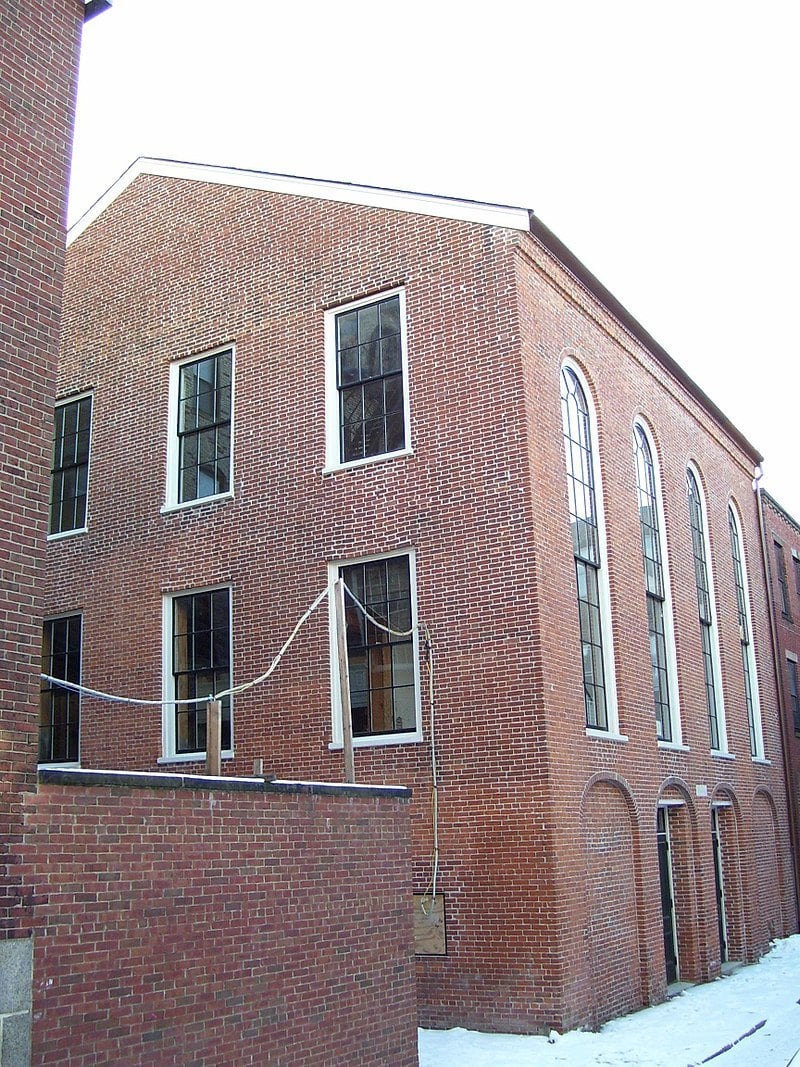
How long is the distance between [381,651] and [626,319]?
24.0 feet

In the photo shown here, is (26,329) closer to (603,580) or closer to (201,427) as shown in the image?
(201,427)

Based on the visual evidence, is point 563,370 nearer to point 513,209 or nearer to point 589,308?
point 589,308

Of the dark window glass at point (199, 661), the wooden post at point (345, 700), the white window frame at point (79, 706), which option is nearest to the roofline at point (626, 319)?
the wooden post at point (345, 700)

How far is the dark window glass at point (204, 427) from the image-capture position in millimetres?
17016

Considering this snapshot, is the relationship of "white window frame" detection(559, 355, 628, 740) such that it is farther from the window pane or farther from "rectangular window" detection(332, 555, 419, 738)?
the window pane

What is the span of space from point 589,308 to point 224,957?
1159 centimetres

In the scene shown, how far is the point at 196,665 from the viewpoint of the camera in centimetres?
1639

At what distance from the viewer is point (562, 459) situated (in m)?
15.1

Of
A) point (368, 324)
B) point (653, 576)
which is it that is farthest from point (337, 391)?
point (653, 576)

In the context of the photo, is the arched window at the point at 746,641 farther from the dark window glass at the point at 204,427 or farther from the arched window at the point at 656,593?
the dark window glass at the point at 204,427

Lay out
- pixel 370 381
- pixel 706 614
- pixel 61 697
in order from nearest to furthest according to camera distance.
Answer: pixel 370 381
pixel 61 697
pixel 706 614

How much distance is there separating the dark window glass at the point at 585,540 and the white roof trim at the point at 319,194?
258 centimetres

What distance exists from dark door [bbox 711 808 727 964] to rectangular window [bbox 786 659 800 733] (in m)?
6.55

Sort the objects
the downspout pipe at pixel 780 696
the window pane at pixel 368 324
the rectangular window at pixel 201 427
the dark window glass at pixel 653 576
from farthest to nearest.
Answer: the downspout pipe at pixel 780 696 < the dark window glass at pixel 653 576 < the rectangular window at pixel 201 427 < the window pane at pixel 368 324
